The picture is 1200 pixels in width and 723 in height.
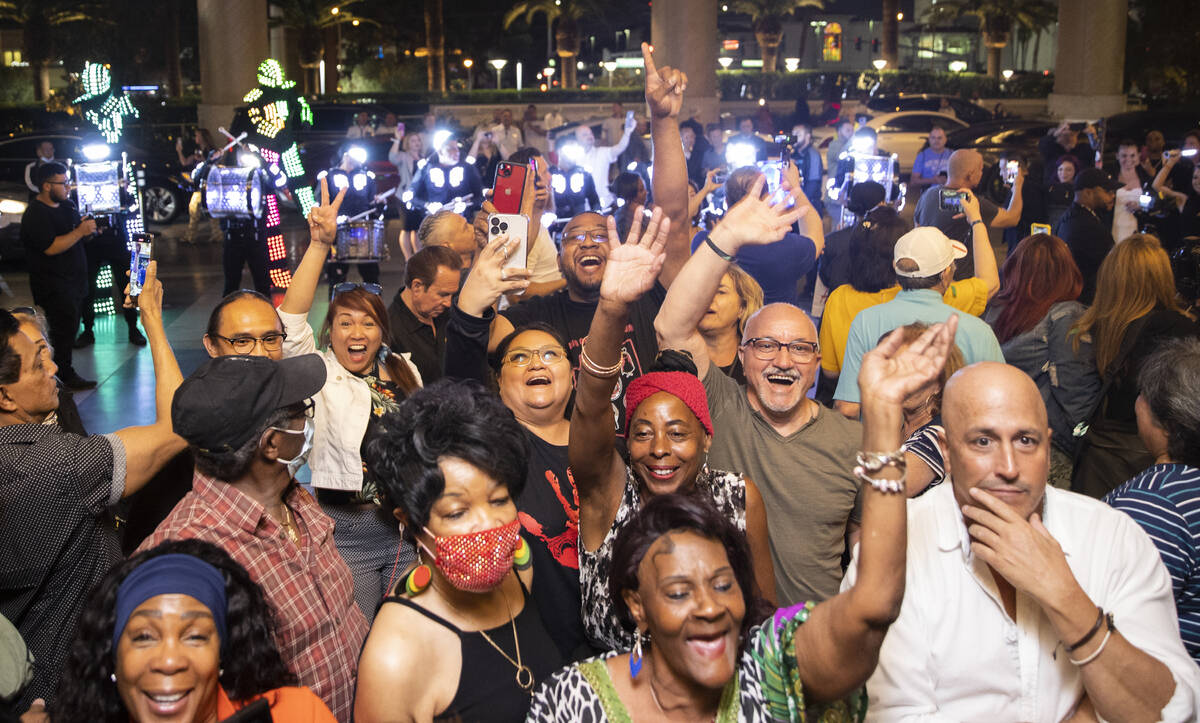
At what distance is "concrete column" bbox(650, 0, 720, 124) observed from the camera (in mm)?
26984

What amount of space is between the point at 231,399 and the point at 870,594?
1741 millimetres

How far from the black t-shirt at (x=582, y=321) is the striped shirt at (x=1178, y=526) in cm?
204

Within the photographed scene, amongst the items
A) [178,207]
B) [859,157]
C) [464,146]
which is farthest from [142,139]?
[859,157]

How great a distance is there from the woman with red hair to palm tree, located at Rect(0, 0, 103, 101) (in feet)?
133

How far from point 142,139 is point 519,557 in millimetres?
26978

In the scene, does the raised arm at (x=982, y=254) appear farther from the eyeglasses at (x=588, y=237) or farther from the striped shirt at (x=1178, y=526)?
the striped shirt at (x=1178, y=526)

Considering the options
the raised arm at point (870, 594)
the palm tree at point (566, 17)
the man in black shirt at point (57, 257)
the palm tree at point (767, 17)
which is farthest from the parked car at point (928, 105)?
the raised arm at point (870, 594)

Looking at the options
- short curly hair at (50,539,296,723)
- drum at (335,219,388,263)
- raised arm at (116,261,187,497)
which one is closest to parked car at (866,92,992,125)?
drum at (335,219,388,263)

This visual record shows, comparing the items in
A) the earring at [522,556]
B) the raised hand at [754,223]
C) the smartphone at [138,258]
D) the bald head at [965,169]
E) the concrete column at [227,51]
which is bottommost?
the earring at [522,556]

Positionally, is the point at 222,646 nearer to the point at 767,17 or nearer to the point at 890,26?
the point at 767,17

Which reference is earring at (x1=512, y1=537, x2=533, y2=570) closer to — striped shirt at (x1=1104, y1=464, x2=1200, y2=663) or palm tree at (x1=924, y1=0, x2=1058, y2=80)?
striped shirt at (x1=1104, y1=464, x2=1200, y2=663)

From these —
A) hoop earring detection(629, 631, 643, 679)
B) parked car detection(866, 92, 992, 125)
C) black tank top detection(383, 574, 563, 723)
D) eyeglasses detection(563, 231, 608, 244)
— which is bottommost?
black tank top detection(383, 574, 563, 723)

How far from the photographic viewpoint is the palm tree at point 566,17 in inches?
1684

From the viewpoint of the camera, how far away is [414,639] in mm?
2734
